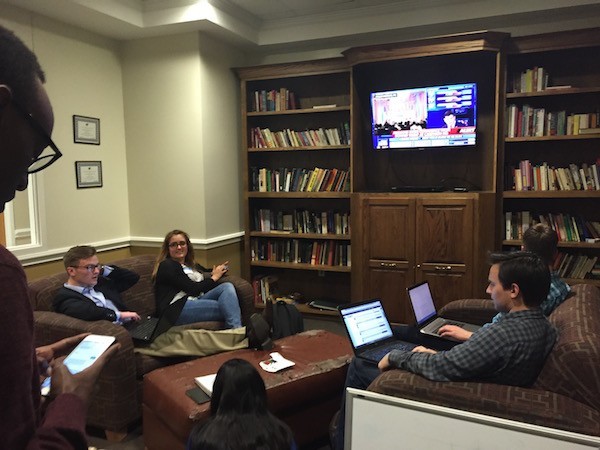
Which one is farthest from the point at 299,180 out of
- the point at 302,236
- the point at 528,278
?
the point at 528,278

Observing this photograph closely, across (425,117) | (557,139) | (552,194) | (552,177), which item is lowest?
(552,194)

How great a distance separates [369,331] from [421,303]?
1.76 ft

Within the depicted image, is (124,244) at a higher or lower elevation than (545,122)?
lower

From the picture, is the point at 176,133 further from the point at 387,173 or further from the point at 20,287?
the point at 20,287

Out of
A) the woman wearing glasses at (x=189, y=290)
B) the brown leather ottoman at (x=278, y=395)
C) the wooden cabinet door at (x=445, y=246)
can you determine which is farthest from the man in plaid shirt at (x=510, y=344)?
the wooden cabinet door at (x=445, y=246)

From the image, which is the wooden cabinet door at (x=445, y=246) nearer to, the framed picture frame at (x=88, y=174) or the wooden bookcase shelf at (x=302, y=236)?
the wooden bookcase shelf at (x=302, y=236)

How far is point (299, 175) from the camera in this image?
455 cm

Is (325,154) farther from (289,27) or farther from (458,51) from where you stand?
(458,51)

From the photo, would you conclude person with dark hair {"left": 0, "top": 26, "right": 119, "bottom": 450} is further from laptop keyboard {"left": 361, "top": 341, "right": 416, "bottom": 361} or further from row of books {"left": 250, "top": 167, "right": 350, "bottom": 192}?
row of books {"left": 250, "top": 167, "right": 350, "bottom": 192}

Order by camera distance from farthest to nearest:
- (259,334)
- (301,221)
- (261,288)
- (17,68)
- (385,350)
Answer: (261,288)
(301,221)
(259,334)
(385,350)
(17,68)

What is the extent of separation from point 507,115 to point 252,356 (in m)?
2.77

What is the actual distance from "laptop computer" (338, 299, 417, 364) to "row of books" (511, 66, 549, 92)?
229 centimetres

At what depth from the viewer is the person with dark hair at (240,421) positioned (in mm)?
1386

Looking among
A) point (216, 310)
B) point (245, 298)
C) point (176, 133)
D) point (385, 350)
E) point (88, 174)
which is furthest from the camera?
point (176, 133)
